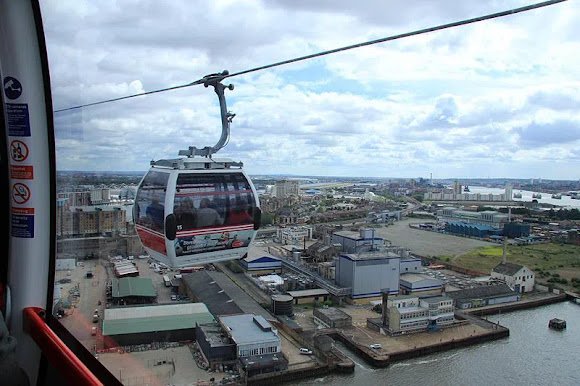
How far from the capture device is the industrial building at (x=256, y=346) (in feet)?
14.0

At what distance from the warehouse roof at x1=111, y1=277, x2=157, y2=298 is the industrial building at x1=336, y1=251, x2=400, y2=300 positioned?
2.90 metres

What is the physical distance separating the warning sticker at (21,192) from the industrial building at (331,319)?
519 cm

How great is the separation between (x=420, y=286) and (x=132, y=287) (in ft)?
14.4

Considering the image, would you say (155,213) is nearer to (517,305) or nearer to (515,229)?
(517,305)

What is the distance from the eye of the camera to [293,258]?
969 cm

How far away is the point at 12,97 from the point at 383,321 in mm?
5592

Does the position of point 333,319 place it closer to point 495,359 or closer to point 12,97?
point 495,359

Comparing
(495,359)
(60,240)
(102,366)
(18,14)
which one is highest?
(18,14)

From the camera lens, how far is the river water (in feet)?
15.0

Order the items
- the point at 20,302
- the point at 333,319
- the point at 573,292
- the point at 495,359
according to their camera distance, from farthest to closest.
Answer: the point at 573,292
the point at 333,319
the point at 495,359
the point at 20,302

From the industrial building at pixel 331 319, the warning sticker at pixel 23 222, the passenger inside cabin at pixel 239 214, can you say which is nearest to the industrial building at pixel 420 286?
the industrial building at pixel 331 319

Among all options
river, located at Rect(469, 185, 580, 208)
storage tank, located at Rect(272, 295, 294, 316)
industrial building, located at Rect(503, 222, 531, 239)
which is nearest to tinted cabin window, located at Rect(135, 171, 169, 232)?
storage tank, located at Rect(272, 295, 294, 316)

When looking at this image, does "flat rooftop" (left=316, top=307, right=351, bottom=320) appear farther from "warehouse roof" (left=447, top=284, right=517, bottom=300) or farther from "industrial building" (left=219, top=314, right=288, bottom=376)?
"warehouse roof" (left=447, top=284, right=517, bottom=300)

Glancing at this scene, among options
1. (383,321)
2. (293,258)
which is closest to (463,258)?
(293,258)
